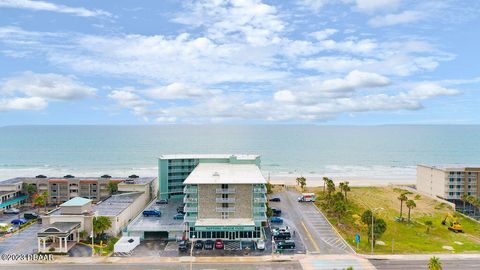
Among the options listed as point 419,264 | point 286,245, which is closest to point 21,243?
point 286,245

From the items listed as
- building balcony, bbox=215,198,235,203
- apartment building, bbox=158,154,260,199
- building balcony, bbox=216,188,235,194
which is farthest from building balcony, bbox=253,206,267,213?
apartment building, bbox=158,154,260,199

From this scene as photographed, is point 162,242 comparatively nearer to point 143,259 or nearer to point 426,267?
point 143,259

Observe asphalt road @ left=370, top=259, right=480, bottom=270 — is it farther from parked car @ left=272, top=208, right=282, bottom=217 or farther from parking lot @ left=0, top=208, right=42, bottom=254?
parking lot @ left=0, top=208, right=42, bottom=254

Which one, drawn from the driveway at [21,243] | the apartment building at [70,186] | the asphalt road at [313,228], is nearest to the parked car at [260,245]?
the asphalt road at [313,228]

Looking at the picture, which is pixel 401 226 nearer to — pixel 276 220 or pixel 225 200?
pixel 276 220

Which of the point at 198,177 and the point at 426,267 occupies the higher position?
the point at 198,177

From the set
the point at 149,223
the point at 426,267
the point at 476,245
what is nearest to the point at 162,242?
the point at 149,223

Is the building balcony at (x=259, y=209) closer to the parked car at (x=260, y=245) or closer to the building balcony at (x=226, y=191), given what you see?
the building balcony at (x=226, y=191)
